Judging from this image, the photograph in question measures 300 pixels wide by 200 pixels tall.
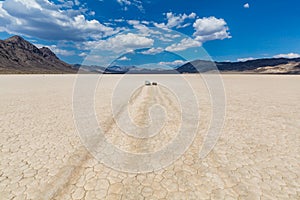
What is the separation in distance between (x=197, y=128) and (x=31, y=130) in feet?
22.5

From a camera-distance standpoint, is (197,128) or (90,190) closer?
(90,190)

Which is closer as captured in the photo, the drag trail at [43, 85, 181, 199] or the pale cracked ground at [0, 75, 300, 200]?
the pale cracked ground at [0, 75, 300, 200]

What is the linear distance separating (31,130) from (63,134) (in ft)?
4.96

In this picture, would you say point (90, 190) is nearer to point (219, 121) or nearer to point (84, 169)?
point (84, 169)

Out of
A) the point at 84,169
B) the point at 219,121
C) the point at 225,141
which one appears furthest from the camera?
the point at 219,121

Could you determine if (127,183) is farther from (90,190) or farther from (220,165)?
(220,165)

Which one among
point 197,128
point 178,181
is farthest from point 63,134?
point 197,128

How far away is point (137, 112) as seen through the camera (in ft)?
33.8

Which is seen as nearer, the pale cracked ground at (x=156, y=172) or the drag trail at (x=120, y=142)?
the pale cracked ground at (x=156, y=172)

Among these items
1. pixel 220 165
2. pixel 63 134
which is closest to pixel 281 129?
pixel 220 165

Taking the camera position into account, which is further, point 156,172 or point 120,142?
Result: point 120,142

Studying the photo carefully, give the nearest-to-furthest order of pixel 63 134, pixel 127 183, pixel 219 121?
pixel 127 183
pixel 63 134
pixel 219 121

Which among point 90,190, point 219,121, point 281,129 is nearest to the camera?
point 90,190

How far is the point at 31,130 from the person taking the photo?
721cm
